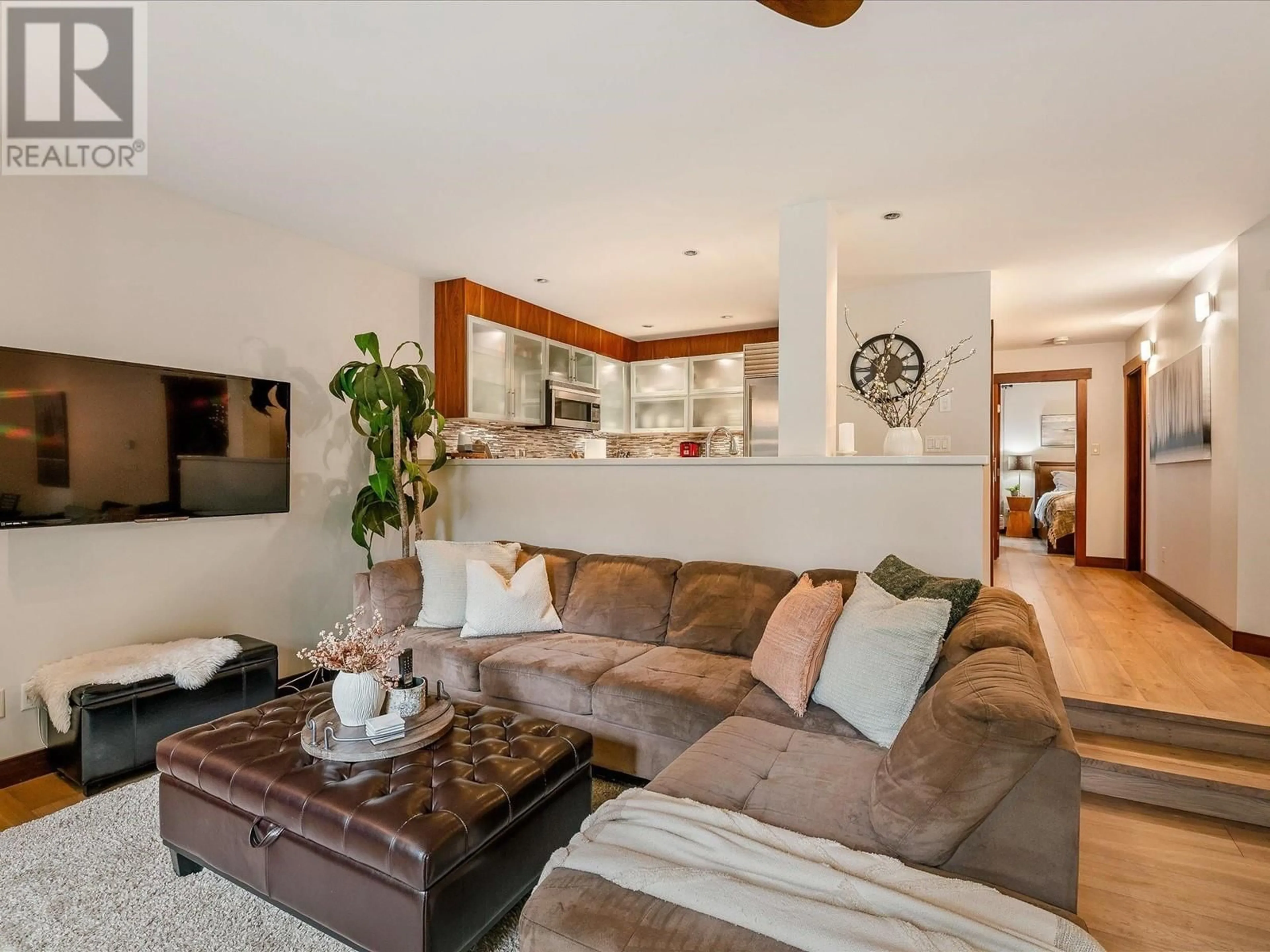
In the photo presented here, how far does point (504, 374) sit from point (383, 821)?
3690mm

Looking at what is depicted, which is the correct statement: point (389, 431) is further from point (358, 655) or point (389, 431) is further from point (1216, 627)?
point (1216, 627)

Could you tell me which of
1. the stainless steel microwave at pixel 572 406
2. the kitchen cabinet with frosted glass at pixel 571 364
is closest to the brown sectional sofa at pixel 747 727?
the stainless steel microwave at pixel 572 406

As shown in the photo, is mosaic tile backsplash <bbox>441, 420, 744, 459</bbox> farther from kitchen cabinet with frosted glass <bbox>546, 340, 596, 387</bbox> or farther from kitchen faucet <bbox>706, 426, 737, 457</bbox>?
kitchen cabinet with frosted glass <bbox>546, 340, 596, 387</bbox>

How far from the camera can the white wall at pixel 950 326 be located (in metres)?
4.42

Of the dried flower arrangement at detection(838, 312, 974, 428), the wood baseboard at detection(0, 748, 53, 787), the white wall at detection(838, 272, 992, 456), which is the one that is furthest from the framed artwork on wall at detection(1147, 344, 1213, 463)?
the wood baseboard at detection(0, 748, 53, 787)

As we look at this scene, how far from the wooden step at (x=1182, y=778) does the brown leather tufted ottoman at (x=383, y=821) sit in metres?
2.19

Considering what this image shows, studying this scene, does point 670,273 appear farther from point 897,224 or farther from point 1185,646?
point 1185,646

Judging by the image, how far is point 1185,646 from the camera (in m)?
3.75

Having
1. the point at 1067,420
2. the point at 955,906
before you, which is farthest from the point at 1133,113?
the point at 1067,420

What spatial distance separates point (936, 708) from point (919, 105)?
86.8 inches

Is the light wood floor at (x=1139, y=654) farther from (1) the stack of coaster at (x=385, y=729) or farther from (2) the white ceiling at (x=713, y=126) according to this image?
(1) the stack of coaster at (x=385, y=729)

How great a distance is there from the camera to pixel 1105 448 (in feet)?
21.7

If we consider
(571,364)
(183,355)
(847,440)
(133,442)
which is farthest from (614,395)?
(133,442)

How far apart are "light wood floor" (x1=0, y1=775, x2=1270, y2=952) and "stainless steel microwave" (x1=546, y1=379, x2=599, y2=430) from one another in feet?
12.2
